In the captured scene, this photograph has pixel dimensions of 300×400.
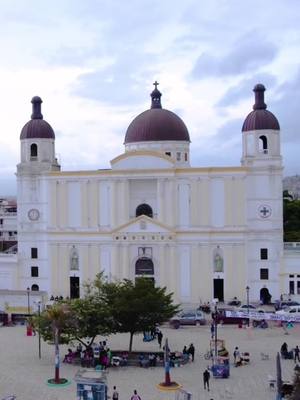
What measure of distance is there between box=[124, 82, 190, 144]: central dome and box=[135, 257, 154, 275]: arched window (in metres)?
10.3

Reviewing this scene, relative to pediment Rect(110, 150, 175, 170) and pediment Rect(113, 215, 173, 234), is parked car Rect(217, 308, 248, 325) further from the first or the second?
pediment Rect(110, 150, 175, 170)

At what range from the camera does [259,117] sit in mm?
52562

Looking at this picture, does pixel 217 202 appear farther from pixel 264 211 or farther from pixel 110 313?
pixel 110 313

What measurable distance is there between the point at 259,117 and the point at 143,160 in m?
9.42

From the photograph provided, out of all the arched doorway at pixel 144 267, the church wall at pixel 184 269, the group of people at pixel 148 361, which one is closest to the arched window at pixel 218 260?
the church wall at pixel 184 269

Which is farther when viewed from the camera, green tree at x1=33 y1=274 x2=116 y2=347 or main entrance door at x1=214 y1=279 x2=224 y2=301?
main entrance door at x1=214 y1=279 x2=224 y2=301

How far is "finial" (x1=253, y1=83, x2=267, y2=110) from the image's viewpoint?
5297cm

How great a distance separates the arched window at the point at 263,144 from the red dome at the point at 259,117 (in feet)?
2.74

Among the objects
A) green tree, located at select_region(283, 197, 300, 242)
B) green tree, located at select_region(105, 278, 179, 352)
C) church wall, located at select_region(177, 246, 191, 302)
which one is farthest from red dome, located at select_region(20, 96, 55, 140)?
green tree, located at select_region(283, 197, 300, 242)

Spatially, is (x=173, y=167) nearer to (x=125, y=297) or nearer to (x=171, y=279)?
(x=171, y=279)

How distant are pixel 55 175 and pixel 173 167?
31.7 ft

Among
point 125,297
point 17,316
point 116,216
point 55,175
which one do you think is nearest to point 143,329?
point 125,297

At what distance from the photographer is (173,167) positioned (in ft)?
171

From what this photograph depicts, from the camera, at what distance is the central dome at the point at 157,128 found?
5697cm
